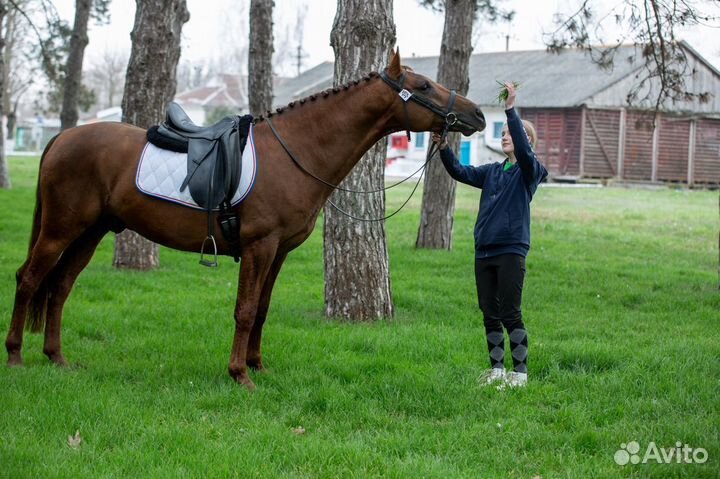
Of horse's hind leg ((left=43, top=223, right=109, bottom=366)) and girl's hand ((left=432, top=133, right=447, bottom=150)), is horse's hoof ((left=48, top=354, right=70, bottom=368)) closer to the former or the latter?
horse's hind leg ((left=43, top=223, right=109, bottom=366))

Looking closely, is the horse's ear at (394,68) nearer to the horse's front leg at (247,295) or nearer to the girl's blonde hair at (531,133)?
the girl's blonde hair at (531,133)

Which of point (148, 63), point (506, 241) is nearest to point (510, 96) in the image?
point (506, 241)

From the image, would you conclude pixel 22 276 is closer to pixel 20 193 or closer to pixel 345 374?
pixel 345 374

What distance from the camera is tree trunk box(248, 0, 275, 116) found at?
14.7 m

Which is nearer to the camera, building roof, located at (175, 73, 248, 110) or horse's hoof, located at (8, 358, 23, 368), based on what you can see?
horse's hoof, located at (8, 358, 23, 368)

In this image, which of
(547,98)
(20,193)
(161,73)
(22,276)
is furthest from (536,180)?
(547,98)

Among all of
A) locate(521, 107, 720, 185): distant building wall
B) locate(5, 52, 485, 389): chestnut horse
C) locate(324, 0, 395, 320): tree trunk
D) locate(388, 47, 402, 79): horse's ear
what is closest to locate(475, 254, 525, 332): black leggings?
locate(5, 52, 485, 389): chestnut horse

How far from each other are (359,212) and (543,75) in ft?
120

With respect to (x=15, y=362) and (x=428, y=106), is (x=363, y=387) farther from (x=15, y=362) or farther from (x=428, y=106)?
(x=15, y=362)

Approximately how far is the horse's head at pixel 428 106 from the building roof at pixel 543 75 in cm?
2976

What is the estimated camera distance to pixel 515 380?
19.8 ft

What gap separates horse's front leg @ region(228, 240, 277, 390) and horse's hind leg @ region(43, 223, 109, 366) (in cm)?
140

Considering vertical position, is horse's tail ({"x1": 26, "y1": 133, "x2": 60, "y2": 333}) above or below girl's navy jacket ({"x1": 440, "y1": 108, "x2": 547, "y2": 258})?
below

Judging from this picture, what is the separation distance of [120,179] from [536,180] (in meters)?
3.04
